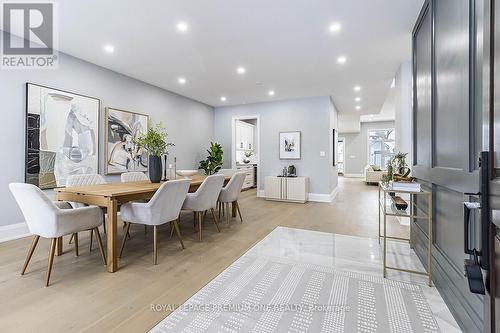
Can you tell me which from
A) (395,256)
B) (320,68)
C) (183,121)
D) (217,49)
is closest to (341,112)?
(320,68)

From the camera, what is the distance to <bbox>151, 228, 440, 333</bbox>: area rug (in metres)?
1.54

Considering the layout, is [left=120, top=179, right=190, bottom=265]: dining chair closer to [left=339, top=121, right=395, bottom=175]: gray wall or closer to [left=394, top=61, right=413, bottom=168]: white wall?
[left=394, top=61, right=413, bottom=168]: white wall

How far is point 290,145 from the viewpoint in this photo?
6438 mm

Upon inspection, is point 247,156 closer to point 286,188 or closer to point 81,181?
point 286,188

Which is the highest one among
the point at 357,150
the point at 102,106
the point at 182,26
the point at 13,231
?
the point at 182,26

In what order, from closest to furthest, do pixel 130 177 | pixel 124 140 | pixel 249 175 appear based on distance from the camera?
pixel 130 177 → pixel 124 140 → pixel 249 175

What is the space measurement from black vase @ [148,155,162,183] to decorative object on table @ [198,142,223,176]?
3.43 metres

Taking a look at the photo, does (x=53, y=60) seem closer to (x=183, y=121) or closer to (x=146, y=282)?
(x=183, y=121)

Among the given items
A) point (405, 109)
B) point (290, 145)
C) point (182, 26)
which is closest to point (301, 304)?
point (182, 26)

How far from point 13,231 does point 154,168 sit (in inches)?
82.4

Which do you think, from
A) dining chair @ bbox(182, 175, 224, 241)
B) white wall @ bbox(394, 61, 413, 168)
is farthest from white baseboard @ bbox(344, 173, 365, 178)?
dining chair @ bbox(182, 175, 224, 241)

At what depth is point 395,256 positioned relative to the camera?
2.68 m

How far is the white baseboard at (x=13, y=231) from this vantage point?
123 inches

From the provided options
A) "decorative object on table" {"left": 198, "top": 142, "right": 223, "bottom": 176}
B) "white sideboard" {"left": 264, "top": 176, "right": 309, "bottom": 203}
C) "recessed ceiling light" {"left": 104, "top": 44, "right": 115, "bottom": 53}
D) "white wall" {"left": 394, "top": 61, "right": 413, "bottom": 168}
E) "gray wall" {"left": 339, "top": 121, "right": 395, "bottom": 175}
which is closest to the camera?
"recessed ceiling light" {"left": 104, "top": 44, "right": 115, "bottom": 53}
